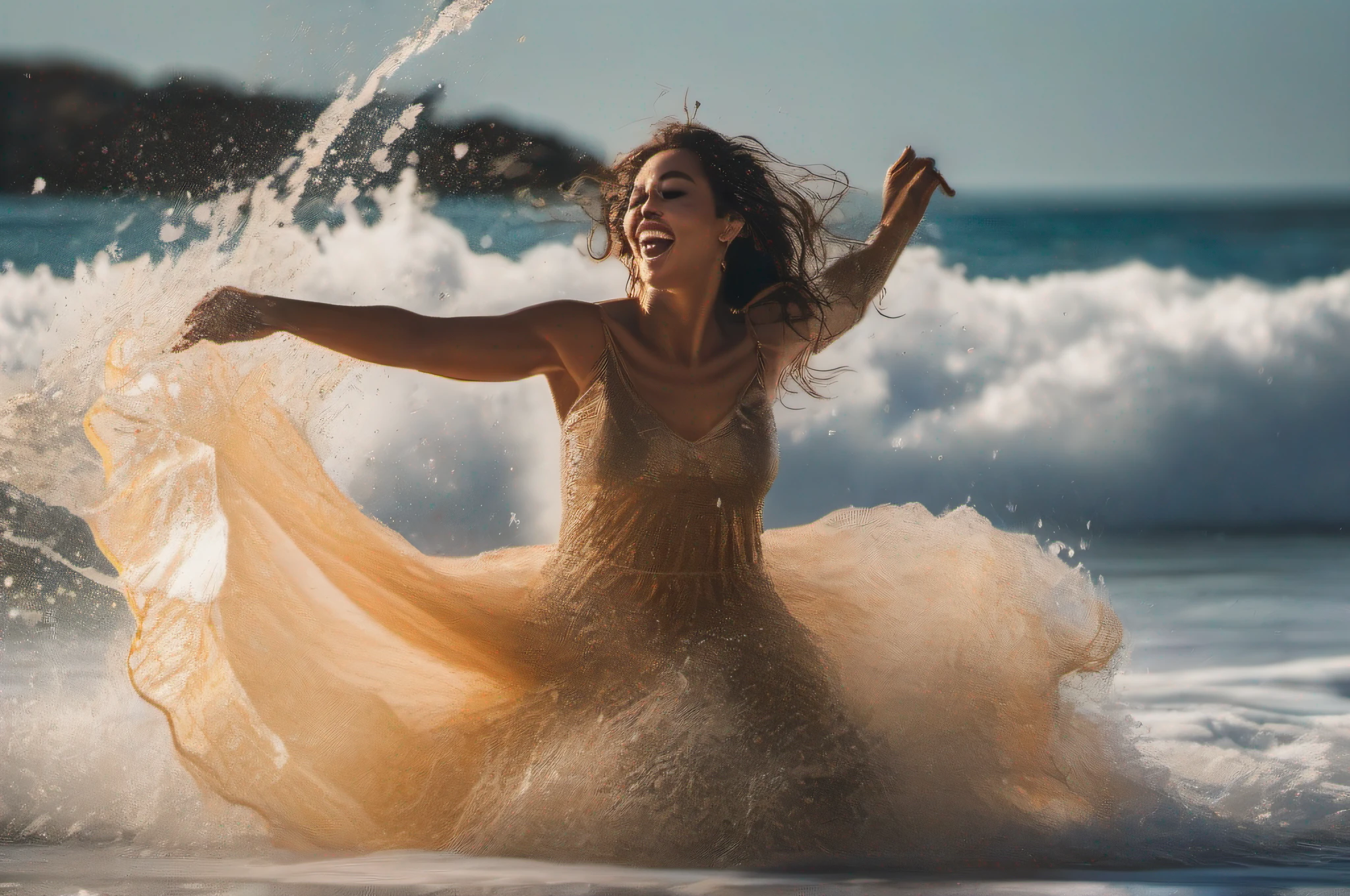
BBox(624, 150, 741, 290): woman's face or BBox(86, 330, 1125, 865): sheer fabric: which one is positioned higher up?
BBox(624, 150, 741, 290): woman's face

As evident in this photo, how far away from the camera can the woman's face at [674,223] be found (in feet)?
9.20

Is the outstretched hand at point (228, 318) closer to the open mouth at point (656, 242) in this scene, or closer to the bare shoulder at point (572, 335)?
the bare shoulder at point (572, 335)

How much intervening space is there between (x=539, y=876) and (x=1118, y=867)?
1.15m

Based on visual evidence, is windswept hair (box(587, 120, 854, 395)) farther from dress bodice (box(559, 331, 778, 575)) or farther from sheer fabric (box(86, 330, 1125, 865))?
dress bodice (box(559, 331, 778, 575))

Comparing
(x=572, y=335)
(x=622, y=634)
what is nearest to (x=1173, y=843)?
(x=622, y=634)

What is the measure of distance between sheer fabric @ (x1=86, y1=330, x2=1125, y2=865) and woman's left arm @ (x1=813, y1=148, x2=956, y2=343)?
1.53ft

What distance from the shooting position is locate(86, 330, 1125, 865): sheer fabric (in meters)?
2.41

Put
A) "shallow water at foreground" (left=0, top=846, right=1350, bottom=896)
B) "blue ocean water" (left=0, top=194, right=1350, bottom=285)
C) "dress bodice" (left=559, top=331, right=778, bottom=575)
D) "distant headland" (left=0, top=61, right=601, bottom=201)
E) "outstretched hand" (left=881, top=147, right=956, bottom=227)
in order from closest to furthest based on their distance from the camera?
"shallow water at foreground" (left=0, top=846, right=1350, bottom=896) < "dress bodice" (left=559, top=331, right=778, bottom=575) < "outstretched hand" (left=881, top=147, right=956, bottom=227) < "distant headland" (left=0, top=61, right=601, bottom=201) < "blue ocean water" (left=0, top=194, right=1350, bottom=285)

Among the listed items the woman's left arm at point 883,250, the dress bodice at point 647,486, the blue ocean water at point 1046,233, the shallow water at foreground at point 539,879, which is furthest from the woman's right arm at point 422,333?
the blue ocean water at point 1046,233

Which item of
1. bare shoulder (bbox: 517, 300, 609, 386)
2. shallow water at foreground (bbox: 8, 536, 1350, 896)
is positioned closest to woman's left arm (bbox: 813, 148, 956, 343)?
bare shoulder (bbox: 517, 300, 609, 386)

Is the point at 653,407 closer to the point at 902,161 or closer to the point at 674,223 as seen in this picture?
the point at 674,223

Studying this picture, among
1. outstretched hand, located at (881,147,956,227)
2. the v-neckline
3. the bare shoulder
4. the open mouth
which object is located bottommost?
the v-neckline

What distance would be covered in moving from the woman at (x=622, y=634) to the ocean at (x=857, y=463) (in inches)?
5.3

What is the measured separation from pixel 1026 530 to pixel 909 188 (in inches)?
112
